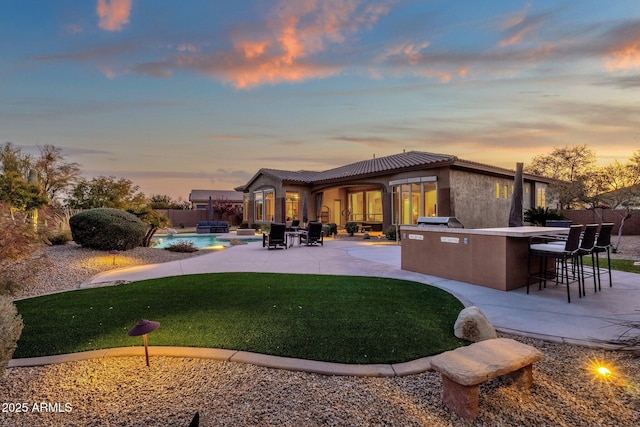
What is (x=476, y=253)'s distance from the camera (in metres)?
6.24

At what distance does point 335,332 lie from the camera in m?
3.80

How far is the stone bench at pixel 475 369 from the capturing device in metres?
2.25

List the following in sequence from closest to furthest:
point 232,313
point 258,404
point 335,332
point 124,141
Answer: point 258,404, point 335,332, point 232,313, point 124,141

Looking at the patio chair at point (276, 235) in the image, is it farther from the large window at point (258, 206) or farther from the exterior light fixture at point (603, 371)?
the large window at point (258, 206)

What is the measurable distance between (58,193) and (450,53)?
25.2 metres

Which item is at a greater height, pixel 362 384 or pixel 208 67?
pixel 208 67

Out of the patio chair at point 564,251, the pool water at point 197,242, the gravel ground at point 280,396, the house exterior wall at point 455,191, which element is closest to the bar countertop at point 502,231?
the patio chair at point 564,251

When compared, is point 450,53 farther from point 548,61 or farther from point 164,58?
point 164,58

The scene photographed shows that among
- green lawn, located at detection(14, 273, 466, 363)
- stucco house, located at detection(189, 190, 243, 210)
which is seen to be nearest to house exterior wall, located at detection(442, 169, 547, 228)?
green lawn, located at detection(14, 273, 466, 363)

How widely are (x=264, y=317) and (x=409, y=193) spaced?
13750 mm

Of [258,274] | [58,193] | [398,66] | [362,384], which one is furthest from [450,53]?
[58,193]

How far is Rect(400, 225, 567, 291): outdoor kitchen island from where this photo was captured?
5773 millimetres

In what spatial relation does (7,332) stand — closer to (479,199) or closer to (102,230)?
(102,230)

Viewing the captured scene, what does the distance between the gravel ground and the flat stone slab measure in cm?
29
